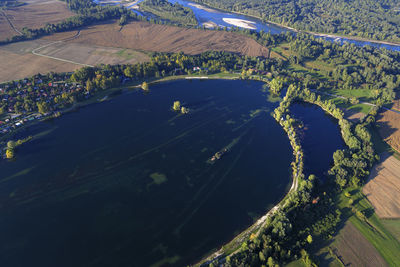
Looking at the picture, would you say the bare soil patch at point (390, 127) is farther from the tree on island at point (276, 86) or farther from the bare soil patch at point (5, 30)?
the bare soil patch at point (5, 30)

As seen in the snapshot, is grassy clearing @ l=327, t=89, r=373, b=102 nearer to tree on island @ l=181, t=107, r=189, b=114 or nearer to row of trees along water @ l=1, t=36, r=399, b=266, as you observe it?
row of trees along water @ l=1, t=36, r=399, b=266

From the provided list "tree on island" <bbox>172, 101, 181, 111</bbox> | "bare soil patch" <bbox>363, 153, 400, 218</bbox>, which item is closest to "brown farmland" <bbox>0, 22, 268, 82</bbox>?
"tree on island" <bbox>172, 101, 181, 111</bbox>

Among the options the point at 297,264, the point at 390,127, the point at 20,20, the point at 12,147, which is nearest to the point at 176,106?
the point at 12,147

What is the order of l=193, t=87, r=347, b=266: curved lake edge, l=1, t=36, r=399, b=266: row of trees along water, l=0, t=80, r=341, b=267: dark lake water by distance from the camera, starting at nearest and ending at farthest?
l=193, t=87, r=347, b=266: curved lake edge
l=1, t=36, r=399, b=266: row of trees along water
l=0, t=80, r=341, b=267: dark lake water

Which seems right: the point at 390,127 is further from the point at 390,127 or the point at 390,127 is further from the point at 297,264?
the point at 297,264

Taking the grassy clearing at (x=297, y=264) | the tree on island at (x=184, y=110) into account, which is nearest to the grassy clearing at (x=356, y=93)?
the tree on island at (x=184, y=110)

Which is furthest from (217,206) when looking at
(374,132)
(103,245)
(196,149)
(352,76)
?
(352,76)
